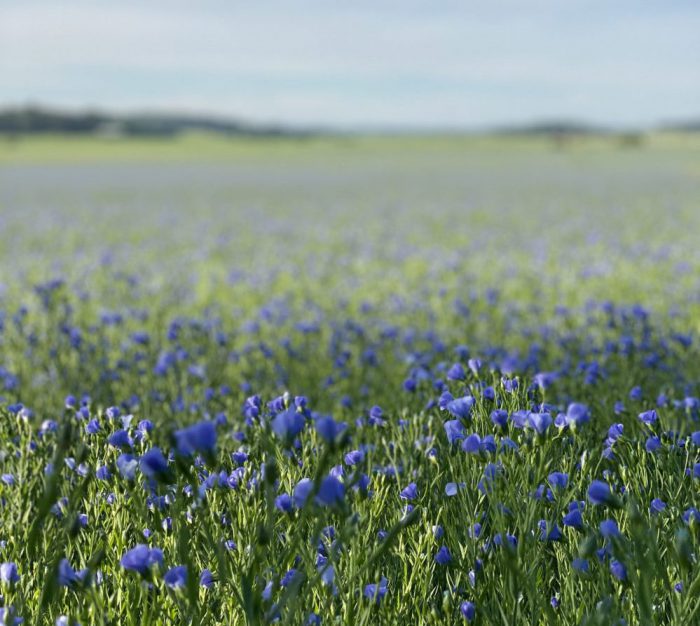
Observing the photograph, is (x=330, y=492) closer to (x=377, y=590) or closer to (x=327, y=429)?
(x=327, y=429)

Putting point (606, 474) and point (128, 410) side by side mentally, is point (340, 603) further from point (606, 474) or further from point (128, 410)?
point (128, 410)

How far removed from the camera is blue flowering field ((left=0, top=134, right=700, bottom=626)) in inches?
78.3

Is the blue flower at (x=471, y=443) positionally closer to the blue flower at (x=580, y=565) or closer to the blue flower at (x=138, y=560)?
the blue flower at (x=580, y=565)

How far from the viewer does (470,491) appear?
2.34 meters

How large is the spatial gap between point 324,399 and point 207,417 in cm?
96

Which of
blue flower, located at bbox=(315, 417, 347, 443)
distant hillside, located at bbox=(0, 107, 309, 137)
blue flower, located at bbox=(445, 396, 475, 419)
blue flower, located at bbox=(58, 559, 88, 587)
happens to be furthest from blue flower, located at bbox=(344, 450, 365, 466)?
distant hillside, located at bbox=(0, 107, 309, 137)

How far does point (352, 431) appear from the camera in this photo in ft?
10.5

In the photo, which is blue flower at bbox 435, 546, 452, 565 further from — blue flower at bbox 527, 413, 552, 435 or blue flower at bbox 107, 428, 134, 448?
blue flower at bbox 107, 428, 134, 448

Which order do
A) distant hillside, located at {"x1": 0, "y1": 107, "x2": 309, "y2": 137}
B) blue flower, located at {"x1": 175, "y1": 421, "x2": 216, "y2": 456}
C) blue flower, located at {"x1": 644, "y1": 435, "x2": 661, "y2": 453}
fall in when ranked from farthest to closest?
distant hillside, located at {"x1": 0, "y1": 107, "x2": 309, "y2": 137} < blue flower, located at {"x1": 644, "y1": 435, "x2": 661, "y2": 453} < blue flower, located at {"x1": 175, "y1": 421, "x2": 216, "y2": 456}

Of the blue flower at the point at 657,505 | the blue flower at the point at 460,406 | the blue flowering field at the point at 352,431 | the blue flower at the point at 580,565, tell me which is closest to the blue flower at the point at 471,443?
the blue flowering field at the point at 352,431

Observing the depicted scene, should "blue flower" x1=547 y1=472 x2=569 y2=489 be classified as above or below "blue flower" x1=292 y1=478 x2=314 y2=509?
below

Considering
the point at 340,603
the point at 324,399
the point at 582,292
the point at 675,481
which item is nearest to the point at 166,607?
the point at 340,603

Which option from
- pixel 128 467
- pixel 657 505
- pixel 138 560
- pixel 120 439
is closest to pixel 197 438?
pixel 138 560

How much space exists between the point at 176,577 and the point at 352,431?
1419 millimetres
